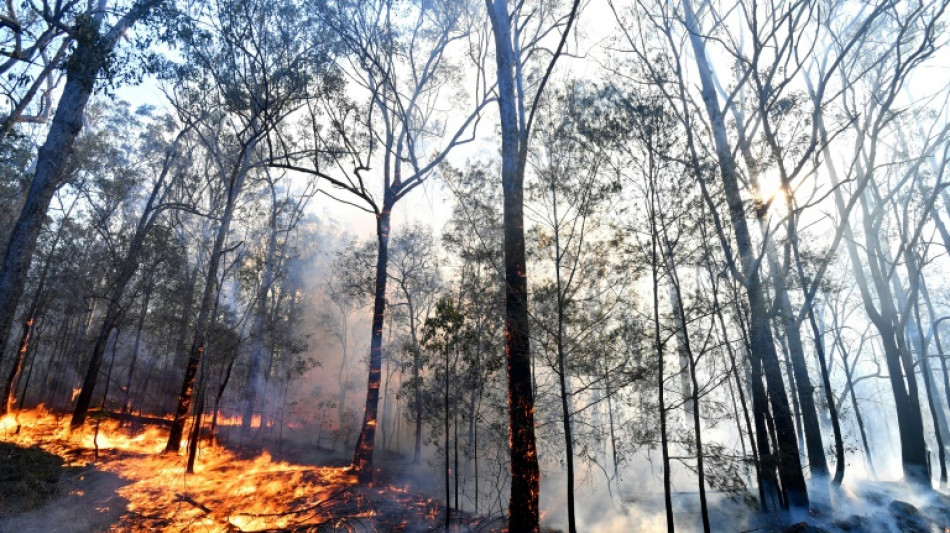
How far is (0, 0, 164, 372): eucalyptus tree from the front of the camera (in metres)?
7.98

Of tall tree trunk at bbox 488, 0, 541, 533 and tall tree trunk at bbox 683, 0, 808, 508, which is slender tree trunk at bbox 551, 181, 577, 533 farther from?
tall tree trunk at bbox 683, 0, 808, 508

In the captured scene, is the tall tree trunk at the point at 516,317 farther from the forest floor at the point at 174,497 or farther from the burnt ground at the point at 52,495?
the burnt ground at the point at 52,495

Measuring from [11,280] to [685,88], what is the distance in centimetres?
1600

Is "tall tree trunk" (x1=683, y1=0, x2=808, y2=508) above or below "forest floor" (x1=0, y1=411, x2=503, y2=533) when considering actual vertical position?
above

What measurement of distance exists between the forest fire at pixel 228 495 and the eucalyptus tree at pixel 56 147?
456 cm

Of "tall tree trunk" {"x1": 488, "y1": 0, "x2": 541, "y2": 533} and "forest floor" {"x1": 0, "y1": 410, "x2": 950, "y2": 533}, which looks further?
"forest floor" {"x1": 0, "y1": 410, "x2": 950, "y2": 533}

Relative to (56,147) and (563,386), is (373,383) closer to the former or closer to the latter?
(563,386)

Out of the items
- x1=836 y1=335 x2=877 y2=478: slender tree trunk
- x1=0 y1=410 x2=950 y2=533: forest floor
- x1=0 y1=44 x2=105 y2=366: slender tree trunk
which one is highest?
x1=0 y1=44 x2=105 y2=366: slender tree trunk

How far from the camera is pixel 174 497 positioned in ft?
31.2

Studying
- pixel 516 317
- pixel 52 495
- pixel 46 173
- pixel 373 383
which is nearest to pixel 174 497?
pixel 52 495

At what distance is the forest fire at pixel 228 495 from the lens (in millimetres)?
8250

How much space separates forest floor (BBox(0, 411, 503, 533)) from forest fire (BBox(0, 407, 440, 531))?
0.9 inches

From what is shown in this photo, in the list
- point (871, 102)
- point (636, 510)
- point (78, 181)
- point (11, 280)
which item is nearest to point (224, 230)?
point (11, 280)

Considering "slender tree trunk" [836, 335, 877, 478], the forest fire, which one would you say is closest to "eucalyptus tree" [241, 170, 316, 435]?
the forest fire
